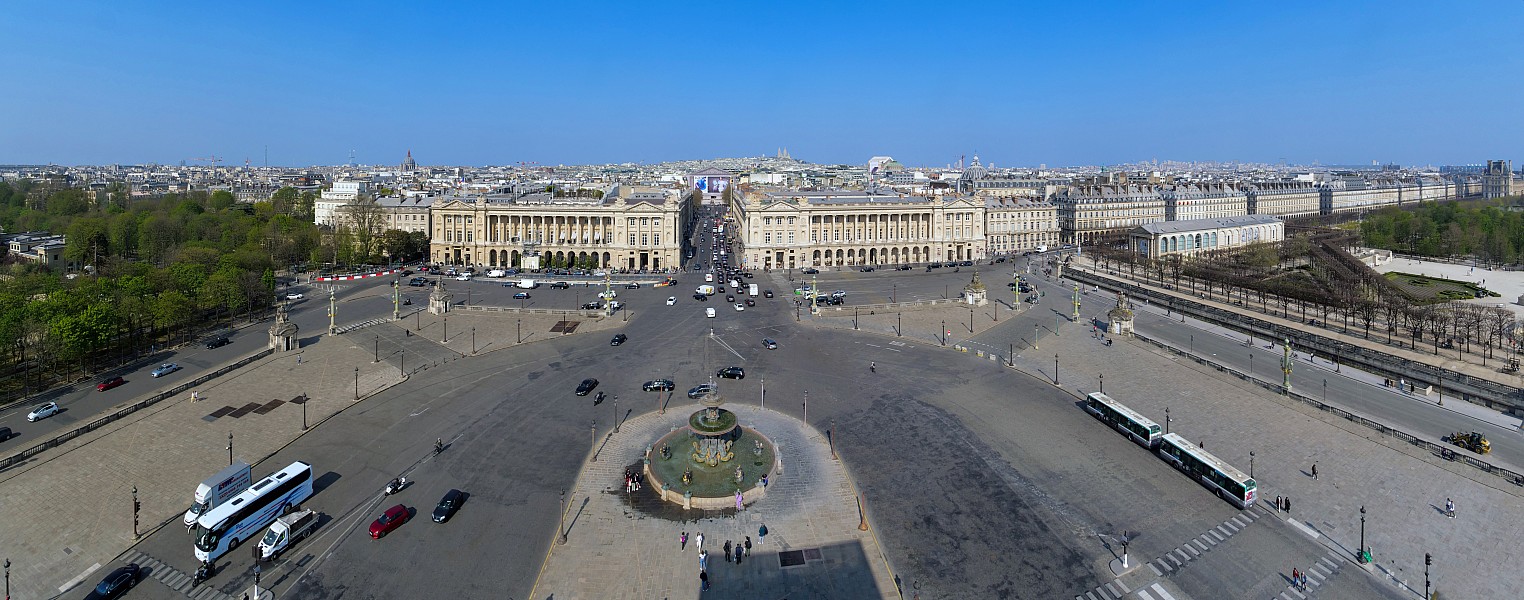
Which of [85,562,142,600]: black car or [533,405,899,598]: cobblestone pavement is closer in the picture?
[85,562,142,600]: black car

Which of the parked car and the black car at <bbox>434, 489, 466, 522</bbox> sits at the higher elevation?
the black car at <bbox>434, 489, 466, 522</bbox>

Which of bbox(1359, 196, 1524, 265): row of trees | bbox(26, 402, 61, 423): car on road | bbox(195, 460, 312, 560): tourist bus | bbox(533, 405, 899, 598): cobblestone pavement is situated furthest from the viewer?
bbox(1359, 196, 1524, 265): row of trees

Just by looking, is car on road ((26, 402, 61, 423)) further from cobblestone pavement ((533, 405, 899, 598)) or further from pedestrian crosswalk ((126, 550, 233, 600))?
cobblestone pavement ((533, 405, 899, 598))

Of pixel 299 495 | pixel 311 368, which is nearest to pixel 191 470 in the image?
pixel 299 495

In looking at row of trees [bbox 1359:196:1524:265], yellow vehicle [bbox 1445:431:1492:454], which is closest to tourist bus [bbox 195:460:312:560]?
yellow vehicle [bbox 1445:431:1492:454]

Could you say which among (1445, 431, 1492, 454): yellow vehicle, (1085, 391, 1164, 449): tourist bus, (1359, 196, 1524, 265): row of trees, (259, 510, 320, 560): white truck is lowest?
(259, 510, 320, 560): white truck

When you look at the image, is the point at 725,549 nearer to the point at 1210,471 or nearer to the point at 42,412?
the point at 1210,471

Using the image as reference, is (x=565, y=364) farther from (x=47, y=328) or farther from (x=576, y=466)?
(x=47, y=328)
